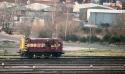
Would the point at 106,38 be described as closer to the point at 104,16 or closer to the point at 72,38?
the point at 104,16

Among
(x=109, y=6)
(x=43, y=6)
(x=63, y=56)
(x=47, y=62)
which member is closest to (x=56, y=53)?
(x=63, y=56)

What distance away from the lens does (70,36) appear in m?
5.70

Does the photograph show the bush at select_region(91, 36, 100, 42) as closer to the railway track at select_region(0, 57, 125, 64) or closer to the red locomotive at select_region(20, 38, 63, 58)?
the railway track at select_region(0, 57, 125, 64)

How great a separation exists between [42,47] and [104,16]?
1.52 metres

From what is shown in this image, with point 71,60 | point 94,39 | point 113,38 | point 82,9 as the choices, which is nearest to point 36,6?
point 82,9

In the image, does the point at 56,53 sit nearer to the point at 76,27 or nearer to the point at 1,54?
the point at 76,27

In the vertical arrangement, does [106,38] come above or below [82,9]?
below

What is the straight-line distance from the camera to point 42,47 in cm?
602

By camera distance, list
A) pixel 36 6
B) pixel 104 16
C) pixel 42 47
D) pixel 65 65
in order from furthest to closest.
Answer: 1. pixel 42 47
2. pixel 104 16
3. pixel 36 6
4. pixel 65 65

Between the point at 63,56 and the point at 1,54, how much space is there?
1.31m

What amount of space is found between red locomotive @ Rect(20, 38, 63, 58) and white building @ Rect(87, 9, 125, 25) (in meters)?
0.85

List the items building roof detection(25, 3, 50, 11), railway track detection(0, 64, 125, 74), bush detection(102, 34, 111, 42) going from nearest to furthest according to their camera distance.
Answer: railway track detection(0, 64, 125, 74), building roof detection(25, 3, 50, 11), bush detection(102, 34, 111, 42)

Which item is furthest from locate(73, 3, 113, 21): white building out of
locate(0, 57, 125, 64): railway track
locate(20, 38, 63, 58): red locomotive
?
locate(0, 57, 125, 64): railway track

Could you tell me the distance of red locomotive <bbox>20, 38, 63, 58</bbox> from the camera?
5841 mm
